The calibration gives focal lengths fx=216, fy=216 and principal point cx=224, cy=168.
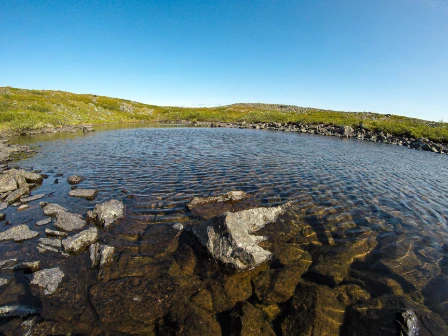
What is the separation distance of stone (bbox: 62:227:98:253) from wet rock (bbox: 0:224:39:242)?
199cm

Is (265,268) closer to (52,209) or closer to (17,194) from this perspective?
(52,209)

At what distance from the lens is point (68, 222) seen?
33.5ft

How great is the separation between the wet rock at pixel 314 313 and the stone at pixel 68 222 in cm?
960

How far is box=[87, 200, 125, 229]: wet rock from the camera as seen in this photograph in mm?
10461

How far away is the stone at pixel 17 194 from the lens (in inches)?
493

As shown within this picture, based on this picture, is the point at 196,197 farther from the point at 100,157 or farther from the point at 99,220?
the point at 100,157

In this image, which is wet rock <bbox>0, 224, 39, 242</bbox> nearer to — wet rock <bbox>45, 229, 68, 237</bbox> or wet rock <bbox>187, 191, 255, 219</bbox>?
wet rock <bbox>45, 229, 68, 237</bbox>

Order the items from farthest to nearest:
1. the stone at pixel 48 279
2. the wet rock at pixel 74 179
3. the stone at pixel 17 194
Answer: the wet rock at pixel 74 179, the stone at pixel 17 194, the stone at pixel 48 279

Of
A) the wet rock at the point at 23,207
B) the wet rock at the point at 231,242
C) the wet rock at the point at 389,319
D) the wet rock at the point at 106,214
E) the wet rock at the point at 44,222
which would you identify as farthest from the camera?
the wet rock at the point at 23,207

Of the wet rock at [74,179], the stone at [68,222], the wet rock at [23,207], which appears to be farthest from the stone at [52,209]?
the wet rock at [74,179]

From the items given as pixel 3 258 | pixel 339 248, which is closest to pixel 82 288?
pixel 3 258

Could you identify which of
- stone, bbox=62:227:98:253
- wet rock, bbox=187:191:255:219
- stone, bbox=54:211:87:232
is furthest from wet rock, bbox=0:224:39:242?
wet rock, bbox=187:191:255:219

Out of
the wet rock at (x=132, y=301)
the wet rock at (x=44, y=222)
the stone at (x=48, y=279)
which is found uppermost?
the wet rock at (x=44, y=222)

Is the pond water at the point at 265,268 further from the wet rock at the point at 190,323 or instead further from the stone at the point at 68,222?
the stone at the point at 68,222
